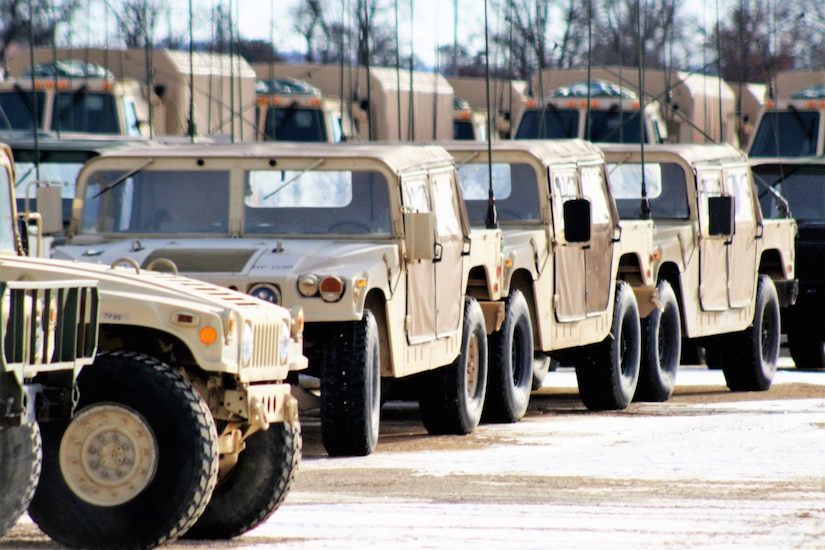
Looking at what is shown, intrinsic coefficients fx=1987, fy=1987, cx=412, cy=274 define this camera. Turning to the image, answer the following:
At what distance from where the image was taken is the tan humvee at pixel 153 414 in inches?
263

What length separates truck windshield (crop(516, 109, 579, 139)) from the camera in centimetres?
2570

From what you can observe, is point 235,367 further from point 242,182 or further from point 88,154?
point 88,154

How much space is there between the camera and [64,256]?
35.2 ft

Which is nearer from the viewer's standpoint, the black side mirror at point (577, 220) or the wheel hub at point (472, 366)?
the wheel hub at point (472, 366)

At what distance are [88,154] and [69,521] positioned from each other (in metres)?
11.2

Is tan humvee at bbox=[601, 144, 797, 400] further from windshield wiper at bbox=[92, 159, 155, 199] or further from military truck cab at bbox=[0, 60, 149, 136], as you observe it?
military truck cab at bbox=[0, 60, 149, 136]

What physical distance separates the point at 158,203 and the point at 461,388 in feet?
6.78

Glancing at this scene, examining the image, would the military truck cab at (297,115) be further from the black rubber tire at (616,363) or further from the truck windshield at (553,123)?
the black rubber tire at (616,363)

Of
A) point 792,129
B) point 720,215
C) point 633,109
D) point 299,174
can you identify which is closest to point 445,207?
point 299,174

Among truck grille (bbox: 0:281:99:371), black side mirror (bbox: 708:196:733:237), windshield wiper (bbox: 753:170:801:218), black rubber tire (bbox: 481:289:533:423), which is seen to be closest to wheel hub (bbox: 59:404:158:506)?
truck grille (bbox: 0:281:99:371)

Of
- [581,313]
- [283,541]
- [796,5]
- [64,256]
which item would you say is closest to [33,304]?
[283,541]

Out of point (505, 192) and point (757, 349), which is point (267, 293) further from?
point (757, 349)

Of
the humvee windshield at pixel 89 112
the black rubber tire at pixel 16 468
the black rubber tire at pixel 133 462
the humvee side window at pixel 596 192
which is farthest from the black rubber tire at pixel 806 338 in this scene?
the black rubber tire at pixel 16 468

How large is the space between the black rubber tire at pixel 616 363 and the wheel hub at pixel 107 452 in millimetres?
7633
